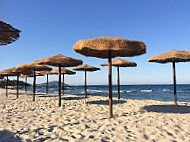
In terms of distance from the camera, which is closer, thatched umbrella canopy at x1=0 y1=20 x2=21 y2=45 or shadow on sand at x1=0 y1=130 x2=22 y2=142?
shadow on sand at x1=0 y1=130 x2=22 y2=142

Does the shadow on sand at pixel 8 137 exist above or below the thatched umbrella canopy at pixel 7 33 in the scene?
below

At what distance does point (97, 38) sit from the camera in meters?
4.72

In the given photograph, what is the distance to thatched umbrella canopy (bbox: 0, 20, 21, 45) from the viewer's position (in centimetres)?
412

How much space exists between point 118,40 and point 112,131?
2.71m

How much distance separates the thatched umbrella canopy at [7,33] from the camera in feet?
13.5

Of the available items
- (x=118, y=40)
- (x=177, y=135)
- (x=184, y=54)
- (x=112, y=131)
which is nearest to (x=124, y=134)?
(x=112, y=131)

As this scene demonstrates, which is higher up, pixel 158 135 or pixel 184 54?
pixel 184 54

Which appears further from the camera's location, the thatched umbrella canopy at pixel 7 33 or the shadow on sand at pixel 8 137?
the thatched umbrella canopy at pixel 7 33

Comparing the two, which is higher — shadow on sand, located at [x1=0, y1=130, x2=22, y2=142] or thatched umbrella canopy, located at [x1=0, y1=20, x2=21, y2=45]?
thatched umbrella canopy, located at [x1=0, y1=20, x2=21, y2=45]

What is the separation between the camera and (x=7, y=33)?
14.2 ft

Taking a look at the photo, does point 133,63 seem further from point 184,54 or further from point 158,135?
point 158,135

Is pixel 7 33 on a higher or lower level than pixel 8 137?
higher

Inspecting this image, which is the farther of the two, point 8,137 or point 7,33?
point 7,33

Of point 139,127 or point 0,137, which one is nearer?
point 0,137
